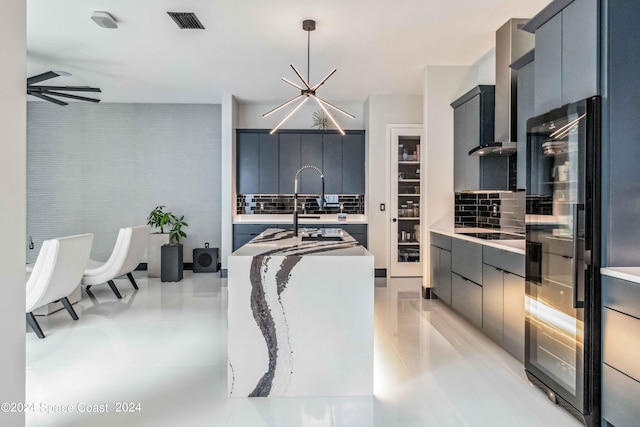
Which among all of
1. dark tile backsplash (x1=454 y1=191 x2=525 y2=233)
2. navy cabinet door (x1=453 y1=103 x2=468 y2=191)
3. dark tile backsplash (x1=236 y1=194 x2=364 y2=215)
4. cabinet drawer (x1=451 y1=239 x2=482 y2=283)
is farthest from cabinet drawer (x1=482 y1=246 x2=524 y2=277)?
dark tile backsplash (x1=236 y1=194 x2=364 y2=215)

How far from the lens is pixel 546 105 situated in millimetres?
2703

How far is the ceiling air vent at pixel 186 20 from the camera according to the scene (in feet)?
12.5

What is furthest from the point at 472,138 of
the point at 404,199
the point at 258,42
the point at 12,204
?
the point at 12,204

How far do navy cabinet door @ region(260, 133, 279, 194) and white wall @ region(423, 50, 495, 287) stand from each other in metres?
2.63

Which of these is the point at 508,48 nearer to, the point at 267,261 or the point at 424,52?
the point at 424,52

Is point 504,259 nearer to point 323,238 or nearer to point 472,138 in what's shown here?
point 323,238

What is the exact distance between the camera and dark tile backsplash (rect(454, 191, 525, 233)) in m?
4.41

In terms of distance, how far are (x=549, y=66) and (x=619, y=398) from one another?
191 cm

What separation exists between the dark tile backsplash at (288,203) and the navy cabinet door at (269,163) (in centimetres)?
26

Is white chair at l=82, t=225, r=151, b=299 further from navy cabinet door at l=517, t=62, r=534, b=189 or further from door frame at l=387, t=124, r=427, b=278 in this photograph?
navy cabinet door at l=517, t=62, r=534, b=189

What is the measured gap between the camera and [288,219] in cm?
686

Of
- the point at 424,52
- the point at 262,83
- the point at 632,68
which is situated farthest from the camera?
the point at 262,83

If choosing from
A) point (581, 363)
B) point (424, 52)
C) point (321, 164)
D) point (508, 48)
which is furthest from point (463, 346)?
point (321, 164)

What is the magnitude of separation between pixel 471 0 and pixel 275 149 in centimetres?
396
